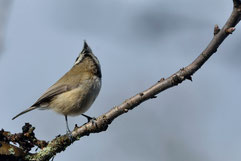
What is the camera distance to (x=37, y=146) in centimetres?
327

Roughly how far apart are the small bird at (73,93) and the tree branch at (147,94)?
187 centimetres

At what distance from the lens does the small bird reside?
521 centimetres

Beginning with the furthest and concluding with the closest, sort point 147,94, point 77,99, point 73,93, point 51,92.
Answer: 1. point 51,92
2. point 73,93
3. point 77,99
4. point 147,94

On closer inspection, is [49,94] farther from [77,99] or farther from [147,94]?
[147,94]

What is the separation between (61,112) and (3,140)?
2196mm

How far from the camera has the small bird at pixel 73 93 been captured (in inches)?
205

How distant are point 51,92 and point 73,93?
0.36 metres

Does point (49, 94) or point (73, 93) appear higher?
point (49, 94)

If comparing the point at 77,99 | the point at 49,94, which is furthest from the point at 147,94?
the point at 49,94

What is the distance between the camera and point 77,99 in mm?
5195

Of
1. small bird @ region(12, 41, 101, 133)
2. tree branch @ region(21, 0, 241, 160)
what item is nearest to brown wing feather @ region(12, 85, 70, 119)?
small bird @ region(12, 41, 101, 133)

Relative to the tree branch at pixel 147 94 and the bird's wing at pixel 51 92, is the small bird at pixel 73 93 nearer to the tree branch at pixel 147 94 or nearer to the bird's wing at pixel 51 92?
the bird's wing at pixel 51 92

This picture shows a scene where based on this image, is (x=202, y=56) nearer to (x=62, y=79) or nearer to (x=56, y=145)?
(x=56, y=145)

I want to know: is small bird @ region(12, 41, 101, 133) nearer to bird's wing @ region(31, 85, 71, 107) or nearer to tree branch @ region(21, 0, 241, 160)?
bird's wing @ region(31, 85, 71, 107)
